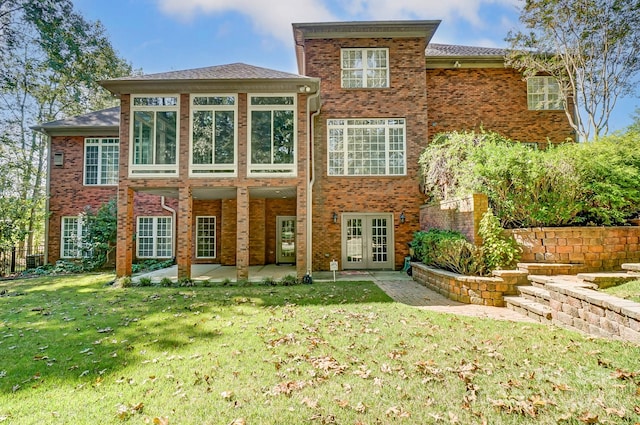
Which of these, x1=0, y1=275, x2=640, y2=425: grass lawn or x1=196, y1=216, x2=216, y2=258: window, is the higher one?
x1=196, y1=216, x2=216, y2=258: window

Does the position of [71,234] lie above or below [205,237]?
above

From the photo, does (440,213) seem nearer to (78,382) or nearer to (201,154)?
(201,154)

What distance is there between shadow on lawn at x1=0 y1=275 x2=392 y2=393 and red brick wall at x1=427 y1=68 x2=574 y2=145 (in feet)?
28.5

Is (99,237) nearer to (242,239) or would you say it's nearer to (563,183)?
(242,239)

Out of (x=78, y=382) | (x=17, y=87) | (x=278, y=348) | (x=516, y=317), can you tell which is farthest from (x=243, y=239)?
(x=17, y=87)

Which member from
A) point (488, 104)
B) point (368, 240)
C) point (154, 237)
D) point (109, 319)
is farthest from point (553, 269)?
point (154, 237)

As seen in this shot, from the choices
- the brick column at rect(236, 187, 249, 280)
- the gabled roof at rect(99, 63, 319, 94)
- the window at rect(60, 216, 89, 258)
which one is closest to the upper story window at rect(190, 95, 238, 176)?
the gabled roof at rect(99, 63, 319, 94)

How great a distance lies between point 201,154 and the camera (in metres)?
10.5

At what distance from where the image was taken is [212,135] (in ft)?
34.4

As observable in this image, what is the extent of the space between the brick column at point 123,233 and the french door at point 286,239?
6081 mm

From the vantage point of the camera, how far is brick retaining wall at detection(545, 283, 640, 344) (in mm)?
4285

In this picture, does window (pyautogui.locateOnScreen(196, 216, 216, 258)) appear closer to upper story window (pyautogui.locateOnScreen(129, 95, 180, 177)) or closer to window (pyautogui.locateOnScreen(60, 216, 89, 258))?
window (pyautogui.locateOnScreen(60, 216, 89, 258))

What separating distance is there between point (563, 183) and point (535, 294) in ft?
10.5

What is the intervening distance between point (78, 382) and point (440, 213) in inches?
385
